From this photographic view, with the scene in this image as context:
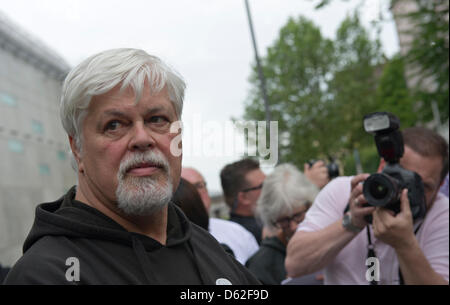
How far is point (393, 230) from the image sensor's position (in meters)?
2.17

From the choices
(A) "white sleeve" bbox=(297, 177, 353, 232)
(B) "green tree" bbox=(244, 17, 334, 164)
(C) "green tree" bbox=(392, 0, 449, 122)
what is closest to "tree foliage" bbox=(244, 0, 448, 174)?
(B) "green tree" bbox=(244, 17, 334, 164)

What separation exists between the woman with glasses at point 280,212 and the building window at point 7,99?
17.6 meters

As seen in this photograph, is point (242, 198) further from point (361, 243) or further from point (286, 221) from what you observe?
point (361, 243)

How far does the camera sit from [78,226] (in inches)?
50.0

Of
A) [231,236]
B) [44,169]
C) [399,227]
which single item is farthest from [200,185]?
[44,169]

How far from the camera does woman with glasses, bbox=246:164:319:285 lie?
10.4 ft

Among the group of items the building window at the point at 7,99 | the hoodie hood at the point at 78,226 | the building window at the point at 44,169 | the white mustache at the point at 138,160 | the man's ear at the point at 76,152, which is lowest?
the hoodie hood at the point at 78,226

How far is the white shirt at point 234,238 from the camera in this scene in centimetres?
308

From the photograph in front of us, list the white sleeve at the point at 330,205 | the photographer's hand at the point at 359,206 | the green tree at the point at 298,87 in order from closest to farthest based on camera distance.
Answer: the photographer's hand at the point at 359,206
the white sleeve at the point at 330,205
the green tree at the point at 298,87

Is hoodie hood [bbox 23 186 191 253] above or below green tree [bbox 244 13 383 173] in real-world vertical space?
below

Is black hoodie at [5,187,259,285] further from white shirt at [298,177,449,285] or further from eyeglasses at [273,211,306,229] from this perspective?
eyeglasses at [273,211,306,229]

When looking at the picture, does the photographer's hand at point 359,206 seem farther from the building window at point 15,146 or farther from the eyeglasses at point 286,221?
the building window at point 15,146

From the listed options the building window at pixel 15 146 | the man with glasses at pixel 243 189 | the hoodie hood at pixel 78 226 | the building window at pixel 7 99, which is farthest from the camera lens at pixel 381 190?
the building window at pixel 15 146
